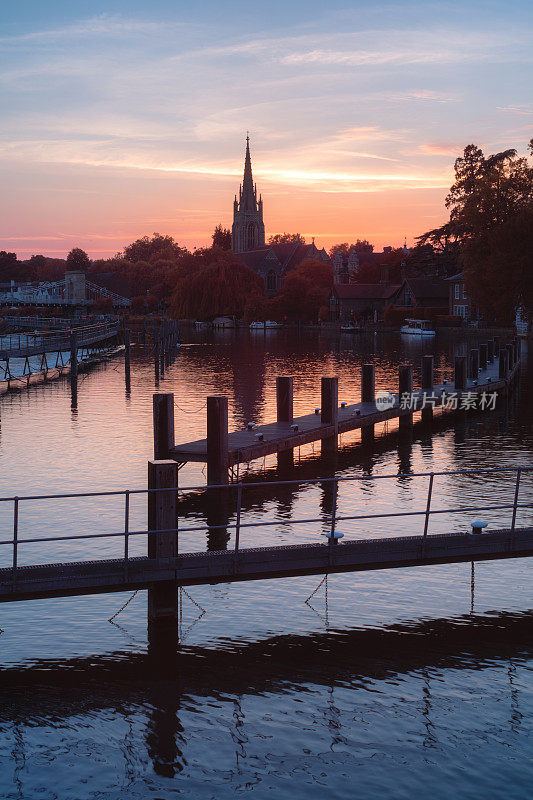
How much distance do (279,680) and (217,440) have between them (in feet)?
36.5

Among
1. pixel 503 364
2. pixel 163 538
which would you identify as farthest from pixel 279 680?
pixel 503 364

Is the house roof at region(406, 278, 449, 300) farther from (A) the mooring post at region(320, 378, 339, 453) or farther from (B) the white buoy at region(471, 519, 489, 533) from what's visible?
(B) the white buoy at region(471, 519, 489, 533)

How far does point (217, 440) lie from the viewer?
2433cm

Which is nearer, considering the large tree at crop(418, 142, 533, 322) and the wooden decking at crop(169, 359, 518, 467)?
the wooden decking at crop(169, 359, 518, 467)

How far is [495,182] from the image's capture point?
79750 mm

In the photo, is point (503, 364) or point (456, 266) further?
point (456, 266)

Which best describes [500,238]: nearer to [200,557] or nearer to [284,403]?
[284,403]

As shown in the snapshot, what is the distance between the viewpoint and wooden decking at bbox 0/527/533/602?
1381cm

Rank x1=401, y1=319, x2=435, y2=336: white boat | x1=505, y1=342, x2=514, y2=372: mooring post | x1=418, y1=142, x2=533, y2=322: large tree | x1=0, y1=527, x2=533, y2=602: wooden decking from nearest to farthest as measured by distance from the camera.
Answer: x1=0, y1=527, x2=533, y2=602: wooden decking
x1=505, y1=342, x2=514, y2=372: mooring post
x1=418, y1=142, x2=533, y2=322: large tree
x1=401, y1=319, x2=435, y2=336: white boat

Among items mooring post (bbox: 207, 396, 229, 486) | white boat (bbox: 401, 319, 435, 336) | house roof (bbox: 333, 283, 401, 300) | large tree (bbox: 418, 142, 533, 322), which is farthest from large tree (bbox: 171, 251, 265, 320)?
mooring post (bbox: 207, 396, 229, 486)

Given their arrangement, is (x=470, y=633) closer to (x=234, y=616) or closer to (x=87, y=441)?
(x=234, y=616)

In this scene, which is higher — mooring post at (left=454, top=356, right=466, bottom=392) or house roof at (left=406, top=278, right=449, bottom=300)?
house roof at (left=406, top=278, right=449, bottom=300)

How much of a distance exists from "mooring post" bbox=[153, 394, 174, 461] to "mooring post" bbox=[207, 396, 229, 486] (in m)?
1.21

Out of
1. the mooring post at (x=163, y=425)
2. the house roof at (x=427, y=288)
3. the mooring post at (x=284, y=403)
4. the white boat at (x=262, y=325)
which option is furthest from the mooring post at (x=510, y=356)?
the white boat at (x=262, y=325)
